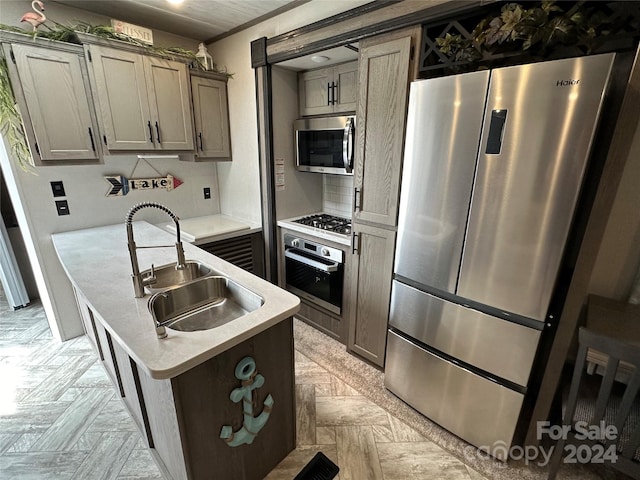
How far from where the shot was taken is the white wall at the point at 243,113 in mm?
2254

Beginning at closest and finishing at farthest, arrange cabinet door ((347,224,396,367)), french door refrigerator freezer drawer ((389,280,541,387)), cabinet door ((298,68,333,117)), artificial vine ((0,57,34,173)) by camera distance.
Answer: french door refrigerator freezer drawer ((389,280,541,387)) < artificial vine ((0,57,34,173)) < cabinet door ((347,224,396,367)) < cabinet door ((298,68,333,117))

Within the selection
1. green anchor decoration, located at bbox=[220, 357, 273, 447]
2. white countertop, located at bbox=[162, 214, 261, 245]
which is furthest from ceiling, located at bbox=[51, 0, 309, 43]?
green anchor decoration, located at bbox=[220, 357, 273, 447]

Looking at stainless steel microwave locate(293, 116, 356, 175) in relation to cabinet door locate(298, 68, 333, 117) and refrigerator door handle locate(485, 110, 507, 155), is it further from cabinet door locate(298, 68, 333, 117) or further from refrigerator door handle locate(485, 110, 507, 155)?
refrigerator door handle locate(485, 110, 507, 155)

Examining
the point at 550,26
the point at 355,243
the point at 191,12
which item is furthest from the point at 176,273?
the point at 550,26

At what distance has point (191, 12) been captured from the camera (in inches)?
86.6

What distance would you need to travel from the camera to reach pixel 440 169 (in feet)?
4.81

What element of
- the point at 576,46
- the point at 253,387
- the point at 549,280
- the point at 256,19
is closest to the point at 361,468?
the point at 253,387

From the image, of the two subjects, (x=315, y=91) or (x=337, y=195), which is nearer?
(x=315, y=91)

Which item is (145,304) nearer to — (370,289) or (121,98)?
(370,289)

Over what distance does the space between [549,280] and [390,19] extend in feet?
5.08

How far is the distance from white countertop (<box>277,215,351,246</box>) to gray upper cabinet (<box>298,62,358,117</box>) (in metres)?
0.97

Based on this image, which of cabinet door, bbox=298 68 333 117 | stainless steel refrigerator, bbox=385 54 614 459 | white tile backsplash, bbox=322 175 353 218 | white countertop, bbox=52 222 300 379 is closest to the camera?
white countertop, bbox=52 222 300 379

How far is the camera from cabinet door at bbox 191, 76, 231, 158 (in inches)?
102

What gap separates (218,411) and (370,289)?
1.22 meters
